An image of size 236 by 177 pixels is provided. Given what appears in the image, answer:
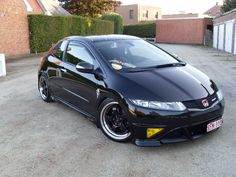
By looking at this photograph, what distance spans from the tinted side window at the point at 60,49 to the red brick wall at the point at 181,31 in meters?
33.5

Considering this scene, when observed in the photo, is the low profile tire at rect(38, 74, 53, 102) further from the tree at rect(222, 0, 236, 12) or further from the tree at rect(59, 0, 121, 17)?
the tree at rect(222, 0, 236, 12)

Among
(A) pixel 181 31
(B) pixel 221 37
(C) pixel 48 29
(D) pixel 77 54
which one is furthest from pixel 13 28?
(A) pixel 181 31

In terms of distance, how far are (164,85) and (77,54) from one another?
1958mm

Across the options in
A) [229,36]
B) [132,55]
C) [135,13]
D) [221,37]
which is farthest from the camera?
[135,13]

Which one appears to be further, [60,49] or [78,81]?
[60,49]

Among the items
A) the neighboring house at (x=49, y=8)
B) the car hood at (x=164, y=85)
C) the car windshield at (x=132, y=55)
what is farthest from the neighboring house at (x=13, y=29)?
the car hood at (x=164, y=85)

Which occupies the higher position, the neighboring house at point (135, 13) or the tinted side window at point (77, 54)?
the neighboring house at point (135, 13)

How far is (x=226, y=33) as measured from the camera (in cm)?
2612

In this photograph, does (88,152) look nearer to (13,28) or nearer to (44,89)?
(44,89)

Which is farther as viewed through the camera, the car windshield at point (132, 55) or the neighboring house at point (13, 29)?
the neighboring house at point (13, 29)

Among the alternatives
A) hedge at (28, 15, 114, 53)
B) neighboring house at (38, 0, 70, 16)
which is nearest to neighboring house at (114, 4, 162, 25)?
neighboring house at (38, 0, 70, 16)

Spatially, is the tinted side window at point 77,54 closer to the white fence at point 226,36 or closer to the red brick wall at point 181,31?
the white fence at point 226,36

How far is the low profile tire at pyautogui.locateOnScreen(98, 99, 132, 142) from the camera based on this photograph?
4809mm

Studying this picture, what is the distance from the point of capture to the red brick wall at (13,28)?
17859 millimetres
